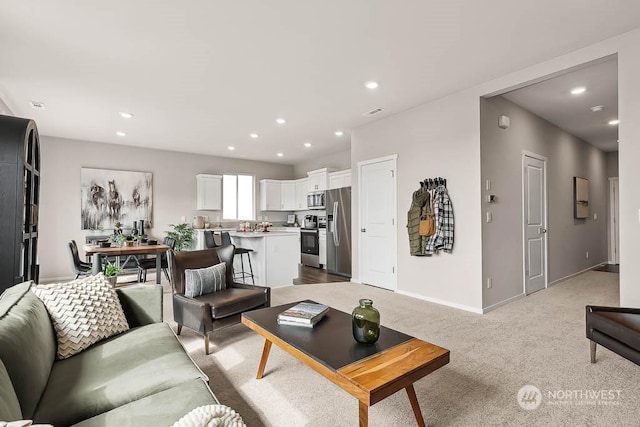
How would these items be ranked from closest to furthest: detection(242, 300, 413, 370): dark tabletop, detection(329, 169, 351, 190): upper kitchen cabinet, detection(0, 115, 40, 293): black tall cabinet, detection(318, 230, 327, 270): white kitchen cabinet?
detection(242, 300, 413, 370): dark tabletop, detection(0, 115, 40, 293): black tall cabinet, detection(329, 169, 351, 190): upper kitchen cabinet, detection(318, 230, 327, 270): white kitchen cabinet

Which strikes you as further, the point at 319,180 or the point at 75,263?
the point at 319,180

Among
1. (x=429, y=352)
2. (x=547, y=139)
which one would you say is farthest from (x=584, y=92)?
(x=429, y=352)

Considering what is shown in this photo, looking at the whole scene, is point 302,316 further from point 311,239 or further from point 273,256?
point 311,239

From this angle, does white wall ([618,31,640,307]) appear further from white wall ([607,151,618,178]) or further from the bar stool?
white wall ([607,151,618,178])

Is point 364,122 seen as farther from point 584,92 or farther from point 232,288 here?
point 232,288

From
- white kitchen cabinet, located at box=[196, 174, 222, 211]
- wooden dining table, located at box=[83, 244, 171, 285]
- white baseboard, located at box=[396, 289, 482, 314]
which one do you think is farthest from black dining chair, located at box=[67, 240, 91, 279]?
white baseboard, located at box=[396, 289, 482, 314]

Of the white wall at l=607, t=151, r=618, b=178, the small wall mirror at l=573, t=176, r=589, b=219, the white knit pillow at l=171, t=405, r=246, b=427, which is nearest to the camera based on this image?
the white knit pillow at l=171, t=405, r=246, b=427

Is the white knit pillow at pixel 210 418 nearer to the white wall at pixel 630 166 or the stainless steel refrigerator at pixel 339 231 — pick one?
the white wall at pixel 630 166

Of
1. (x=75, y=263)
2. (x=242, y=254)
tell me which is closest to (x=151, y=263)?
(x=75, y=263)

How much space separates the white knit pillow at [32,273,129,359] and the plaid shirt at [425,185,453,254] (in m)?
3.37

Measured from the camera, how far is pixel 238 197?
26.5ft

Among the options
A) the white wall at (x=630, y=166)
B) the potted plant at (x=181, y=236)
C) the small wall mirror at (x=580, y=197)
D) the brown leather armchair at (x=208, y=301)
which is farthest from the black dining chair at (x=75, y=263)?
the small wall mirror at (x=580, y=197)

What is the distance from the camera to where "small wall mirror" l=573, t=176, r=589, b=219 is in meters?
5.64

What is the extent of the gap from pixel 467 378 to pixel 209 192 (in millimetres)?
6415
